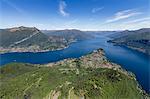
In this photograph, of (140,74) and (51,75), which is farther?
(140,74)

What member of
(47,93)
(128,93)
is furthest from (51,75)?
(128,93)

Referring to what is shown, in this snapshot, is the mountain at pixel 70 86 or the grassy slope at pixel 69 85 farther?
the grassy slope at pixel 69 85

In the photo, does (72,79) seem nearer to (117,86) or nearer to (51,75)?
(51,75)

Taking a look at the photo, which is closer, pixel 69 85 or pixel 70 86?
pixel 70 86

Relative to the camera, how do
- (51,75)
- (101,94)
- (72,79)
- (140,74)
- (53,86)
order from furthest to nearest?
(140,74) < (51,75) < (72,79) < (53,86) < (101,94)

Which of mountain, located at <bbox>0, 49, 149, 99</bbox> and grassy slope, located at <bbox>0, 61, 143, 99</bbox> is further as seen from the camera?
grassy slope, located at <bbox>0, 61, 143, 99</bbox>

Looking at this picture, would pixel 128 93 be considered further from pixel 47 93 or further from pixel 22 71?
pixel 22 71

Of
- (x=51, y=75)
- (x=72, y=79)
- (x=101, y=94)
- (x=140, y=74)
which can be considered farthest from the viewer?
(x=140, y=74)

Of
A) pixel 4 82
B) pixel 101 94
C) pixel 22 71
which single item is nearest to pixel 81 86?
pixel 101 94
